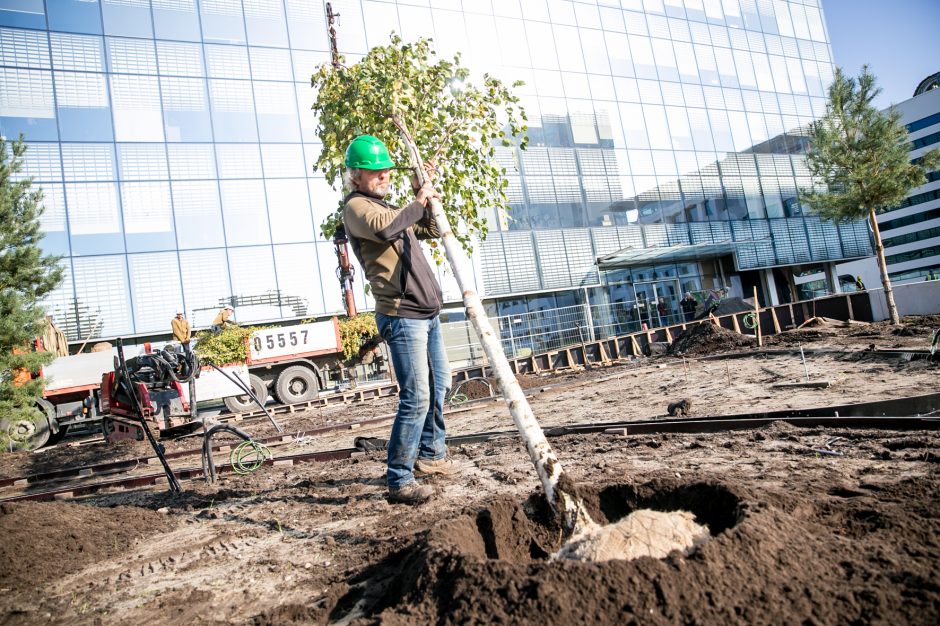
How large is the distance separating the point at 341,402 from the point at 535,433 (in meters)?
12.9

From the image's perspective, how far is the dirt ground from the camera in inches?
61.9

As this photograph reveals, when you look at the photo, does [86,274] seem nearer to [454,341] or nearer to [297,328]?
[297,328]

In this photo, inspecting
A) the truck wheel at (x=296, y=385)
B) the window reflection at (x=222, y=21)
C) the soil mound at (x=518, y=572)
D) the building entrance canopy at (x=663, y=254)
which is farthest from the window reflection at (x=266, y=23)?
the soil mound at (x=518, y=572)

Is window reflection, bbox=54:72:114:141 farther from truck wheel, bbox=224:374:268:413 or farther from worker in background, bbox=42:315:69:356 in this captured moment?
Result: truck wheel, bbox=224:374:268:413

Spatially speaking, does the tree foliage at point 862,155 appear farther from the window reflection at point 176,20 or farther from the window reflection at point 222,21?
the window reflection at point 176,20

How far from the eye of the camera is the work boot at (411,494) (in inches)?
138

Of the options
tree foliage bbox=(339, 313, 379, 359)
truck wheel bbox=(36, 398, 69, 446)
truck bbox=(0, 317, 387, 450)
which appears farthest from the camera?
tree foliage bbox=(339, 313, 379, 359)

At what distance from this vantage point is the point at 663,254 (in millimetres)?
28000

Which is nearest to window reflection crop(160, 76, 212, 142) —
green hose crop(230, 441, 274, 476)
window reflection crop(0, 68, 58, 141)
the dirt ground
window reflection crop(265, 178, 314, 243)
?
window reflection crop(265, 178, 314, 243)

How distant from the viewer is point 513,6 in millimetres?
28766

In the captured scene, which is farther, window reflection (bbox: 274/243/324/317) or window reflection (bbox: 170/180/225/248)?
window reflection (bbox: 274/243/324/317)

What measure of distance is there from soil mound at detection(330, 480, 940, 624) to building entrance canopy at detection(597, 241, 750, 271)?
79.7ft

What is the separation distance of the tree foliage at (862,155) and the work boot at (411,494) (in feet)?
59.7

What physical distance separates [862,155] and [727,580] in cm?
1929
